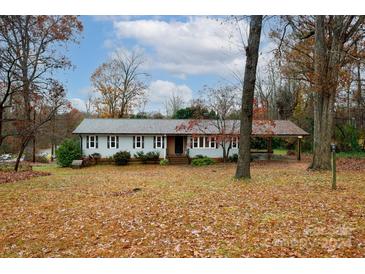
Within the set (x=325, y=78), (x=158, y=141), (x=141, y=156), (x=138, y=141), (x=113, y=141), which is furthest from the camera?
(x=158, y=141)

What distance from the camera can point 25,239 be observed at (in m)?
5.61

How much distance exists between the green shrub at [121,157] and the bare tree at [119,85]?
54.8ft

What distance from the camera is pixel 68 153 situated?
79.3 ft

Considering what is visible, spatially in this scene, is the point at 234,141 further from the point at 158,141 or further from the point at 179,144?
the point at 158,141

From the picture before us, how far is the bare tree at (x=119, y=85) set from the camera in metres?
41.6

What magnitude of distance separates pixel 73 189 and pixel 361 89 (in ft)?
94.4

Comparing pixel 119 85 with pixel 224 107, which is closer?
pixel 224 107

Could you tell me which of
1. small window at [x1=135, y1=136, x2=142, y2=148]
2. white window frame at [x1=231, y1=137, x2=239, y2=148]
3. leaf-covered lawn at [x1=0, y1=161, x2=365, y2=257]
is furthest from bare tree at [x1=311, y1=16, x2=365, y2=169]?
small window at [x1=135, y1=136, x2=142, y2=148]

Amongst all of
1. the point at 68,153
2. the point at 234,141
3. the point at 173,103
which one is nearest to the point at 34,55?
the point at 68,153

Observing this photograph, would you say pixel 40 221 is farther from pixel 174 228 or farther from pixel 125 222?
pixel 174 228

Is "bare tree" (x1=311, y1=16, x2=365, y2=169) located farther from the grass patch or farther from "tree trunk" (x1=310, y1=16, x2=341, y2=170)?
the grass patch

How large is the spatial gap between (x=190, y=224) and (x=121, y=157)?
1974 cm

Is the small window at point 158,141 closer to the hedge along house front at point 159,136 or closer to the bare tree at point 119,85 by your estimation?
the hedge along house front at point 159,136
